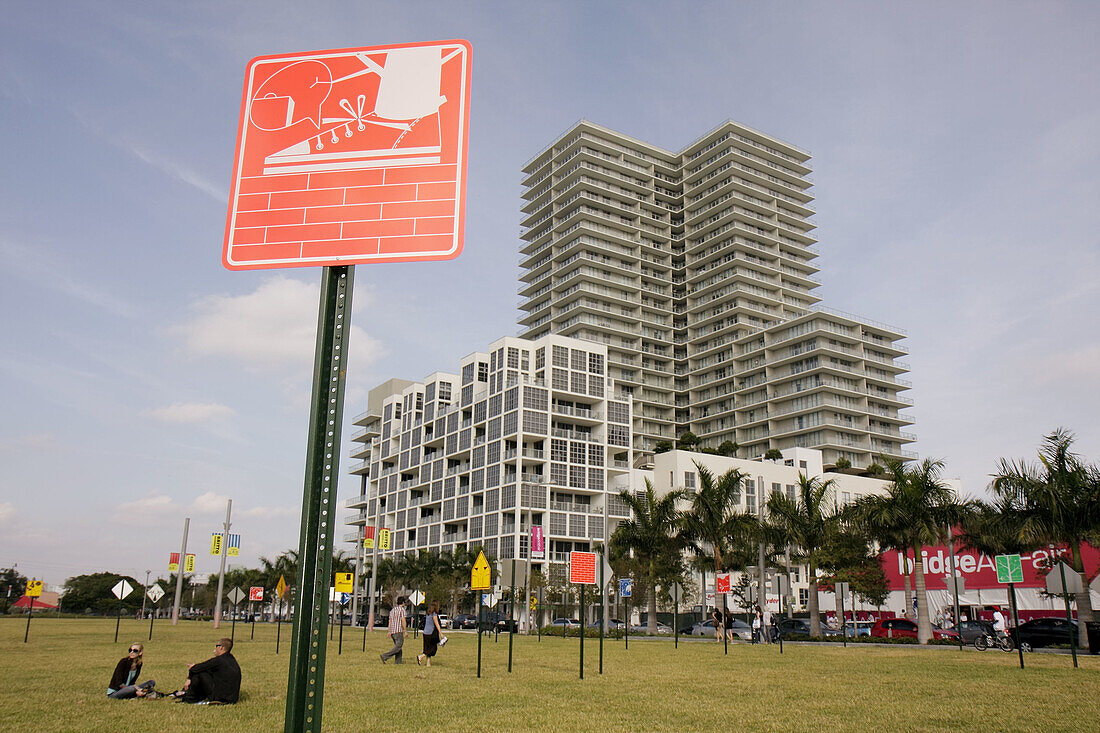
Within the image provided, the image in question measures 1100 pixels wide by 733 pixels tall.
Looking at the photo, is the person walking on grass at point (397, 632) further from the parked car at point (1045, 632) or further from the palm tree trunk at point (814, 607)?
the palm tree trunk at point (814, 607)

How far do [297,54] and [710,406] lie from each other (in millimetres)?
130236

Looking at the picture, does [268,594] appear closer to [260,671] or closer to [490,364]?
[490,364]

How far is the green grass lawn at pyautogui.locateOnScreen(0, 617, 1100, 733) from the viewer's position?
36.9 ft

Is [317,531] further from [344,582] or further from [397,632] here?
[344,582]

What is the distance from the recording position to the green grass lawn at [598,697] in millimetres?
11242

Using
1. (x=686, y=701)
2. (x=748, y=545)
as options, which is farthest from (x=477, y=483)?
(x=686, y=701)

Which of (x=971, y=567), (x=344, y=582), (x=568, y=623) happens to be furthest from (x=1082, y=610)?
(x=568, y=623)

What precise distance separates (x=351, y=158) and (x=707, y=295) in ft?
452

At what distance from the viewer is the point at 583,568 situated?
67.4ft

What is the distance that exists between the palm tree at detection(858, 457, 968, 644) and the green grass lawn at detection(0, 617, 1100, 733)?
43.0ft

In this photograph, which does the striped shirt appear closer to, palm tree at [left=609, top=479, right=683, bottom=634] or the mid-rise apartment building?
palm tree at [left=609, top=479, right=683, bottom=634]

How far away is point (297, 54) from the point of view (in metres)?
5.05

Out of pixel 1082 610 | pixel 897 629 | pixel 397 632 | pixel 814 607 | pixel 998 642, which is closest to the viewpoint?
pixel 397 632

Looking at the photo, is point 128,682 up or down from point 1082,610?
down
